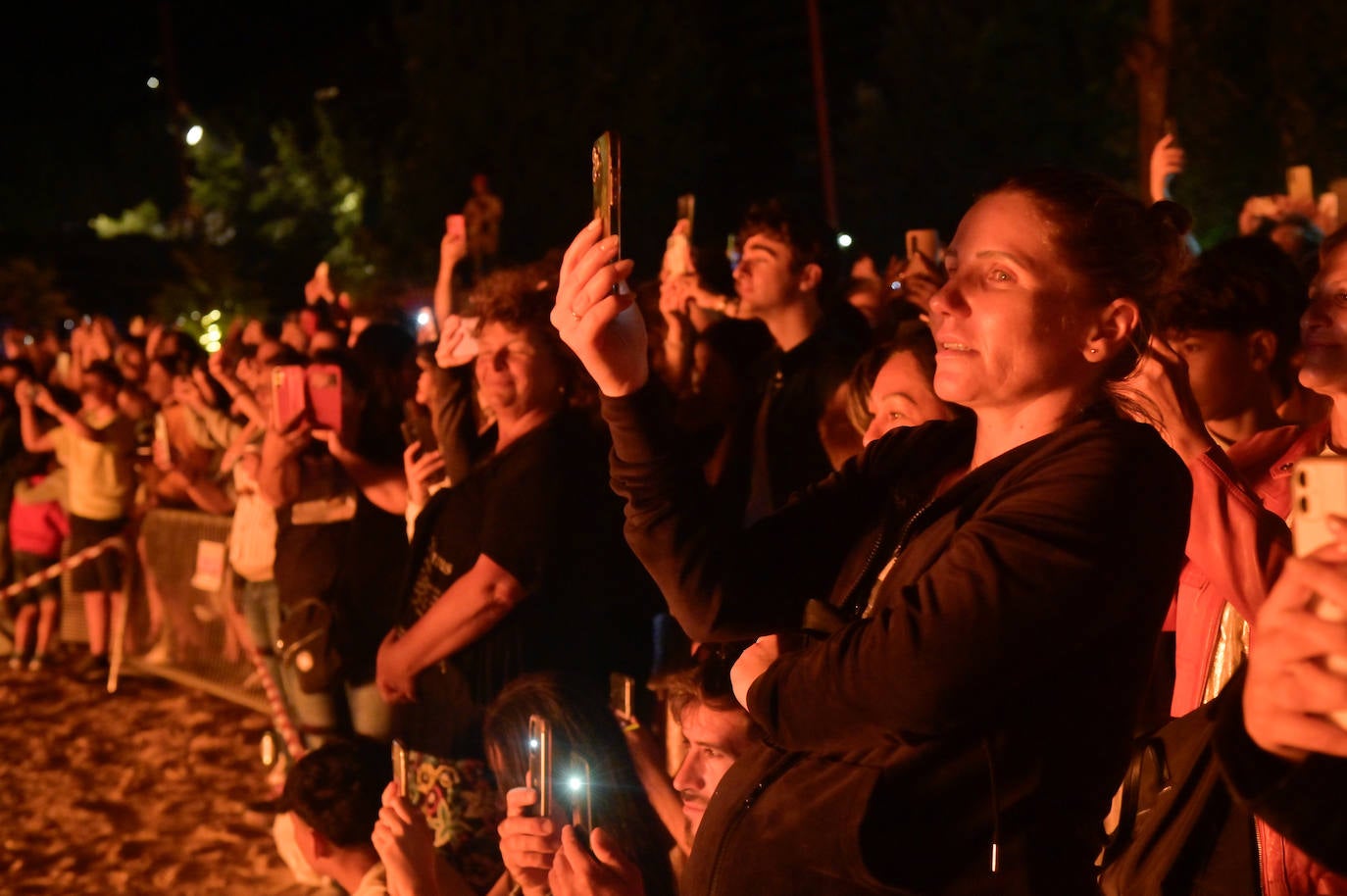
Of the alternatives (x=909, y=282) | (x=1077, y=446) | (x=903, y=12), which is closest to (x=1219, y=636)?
(x=1077, y=446)

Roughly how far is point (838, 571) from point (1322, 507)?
106cm

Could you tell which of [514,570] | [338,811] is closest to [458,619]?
[514,570]

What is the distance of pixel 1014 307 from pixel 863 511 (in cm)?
49

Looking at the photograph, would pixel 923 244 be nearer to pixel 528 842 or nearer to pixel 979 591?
pixel 528 842

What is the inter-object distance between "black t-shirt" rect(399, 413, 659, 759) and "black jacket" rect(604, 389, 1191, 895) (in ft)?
6.51

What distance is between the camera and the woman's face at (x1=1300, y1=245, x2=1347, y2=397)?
7.74 ft

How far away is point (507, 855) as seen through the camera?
2.63 metres

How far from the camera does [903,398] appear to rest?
3.31 meters

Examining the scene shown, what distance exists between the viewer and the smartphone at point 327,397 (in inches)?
211

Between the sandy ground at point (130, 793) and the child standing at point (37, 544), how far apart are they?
1.62 ft

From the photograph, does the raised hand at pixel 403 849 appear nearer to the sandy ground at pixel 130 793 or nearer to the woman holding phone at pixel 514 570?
the woman holding phone at pixel 514 570

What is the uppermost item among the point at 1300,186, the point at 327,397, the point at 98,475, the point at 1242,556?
the point at 1300,186

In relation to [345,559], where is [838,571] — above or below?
above

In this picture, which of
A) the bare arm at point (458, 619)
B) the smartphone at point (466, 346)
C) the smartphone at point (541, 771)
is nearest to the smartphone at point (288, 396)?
the smartphone at point (466, 346)
